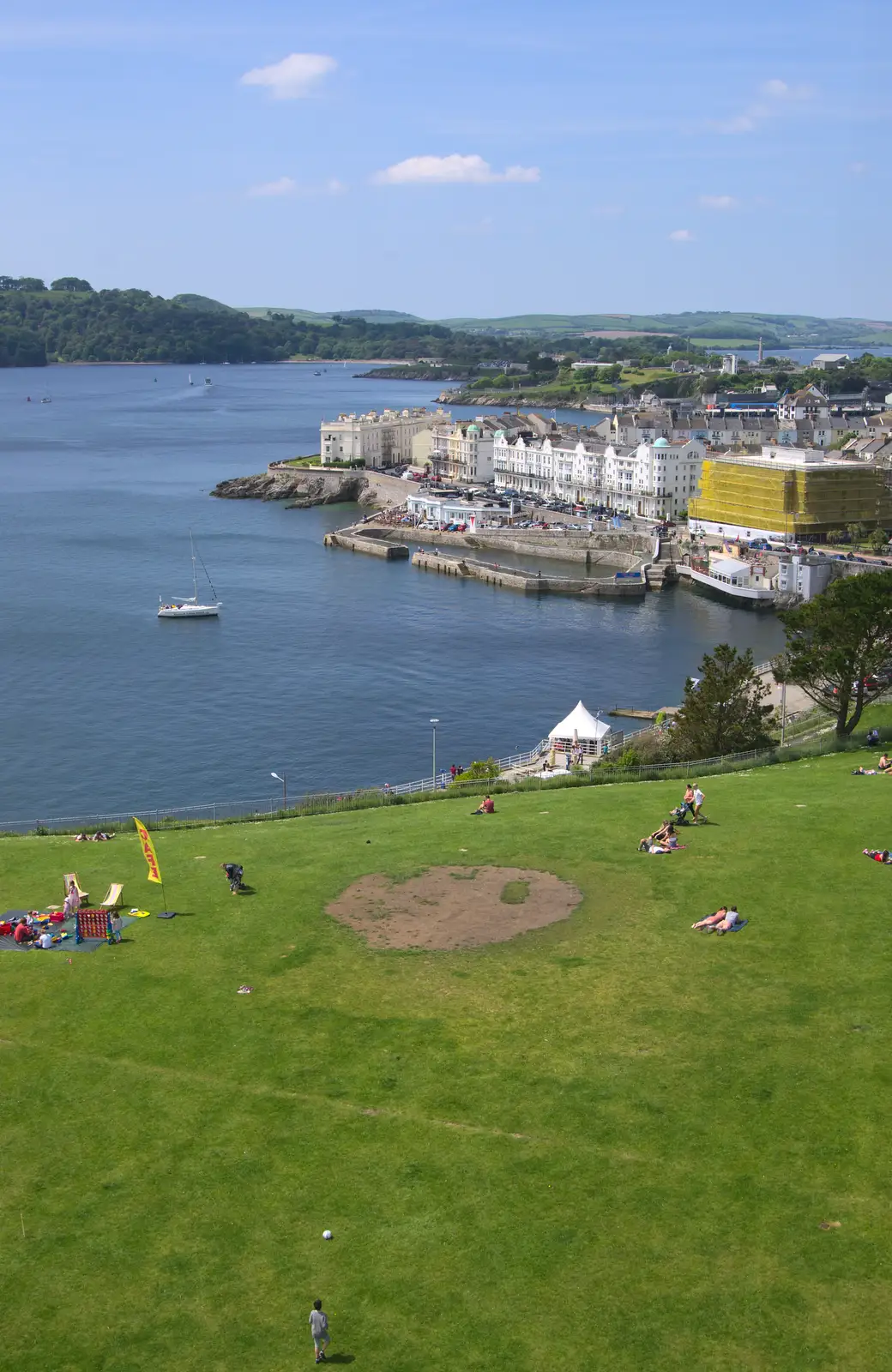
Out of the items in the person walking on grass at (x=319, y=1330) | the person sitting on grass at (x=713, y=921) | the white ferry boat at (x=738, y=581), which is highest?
the person sitting on grass at (x=713, y=921)

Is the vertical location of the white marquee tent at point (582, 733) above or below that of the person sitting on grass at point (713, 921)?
below

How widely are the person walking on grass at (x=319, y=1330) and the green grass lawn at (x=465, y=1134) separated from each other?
10 centimetres

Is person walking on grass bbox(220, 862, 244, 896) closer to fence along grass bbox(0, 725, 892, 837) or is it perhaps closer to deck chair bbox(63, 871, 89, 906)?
deck chair bbox(63, 871, 89, 906)

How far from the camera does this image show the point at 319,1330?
1011 cm

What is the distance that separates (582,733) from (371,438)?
78.0m

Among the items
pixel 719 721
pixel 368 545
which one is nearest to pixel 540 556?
pixel 368 545

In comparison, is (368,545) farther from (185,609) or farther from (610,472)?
(185,609)

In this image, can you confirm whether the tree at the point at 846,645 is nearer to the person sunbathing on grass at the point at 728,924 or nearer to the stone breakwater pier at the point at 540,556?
the person sunbathing on grass at the point at 728,924

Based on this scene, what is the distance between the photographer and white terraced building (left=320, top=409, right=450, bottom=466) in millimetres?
106062

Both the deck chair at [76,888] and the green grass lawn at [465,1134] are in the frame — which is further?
the deck chair at [76,888]

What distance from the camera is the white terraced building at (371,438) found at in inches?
4176

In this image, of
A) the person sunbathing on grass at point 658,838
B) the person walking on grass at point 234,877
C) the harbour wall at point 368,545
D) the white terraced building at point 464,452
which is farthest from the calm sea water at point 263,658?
the person sunbathing on grass at point 658,838

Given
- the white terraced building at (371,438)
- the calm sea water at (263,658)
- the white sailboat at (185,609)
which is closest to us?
the calm sea water at (263,658)

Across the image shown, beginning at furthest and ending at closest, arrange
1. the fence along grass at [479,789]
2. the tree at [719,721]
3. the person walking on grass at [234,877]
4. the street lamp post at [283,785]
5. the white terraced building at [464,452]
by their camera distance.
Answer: the white terraced building at [464,452], the street lamp post at [283,785], the tree at [719,721], the fence along grass at [479,789], the person walking on grass at [234,877]
